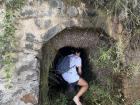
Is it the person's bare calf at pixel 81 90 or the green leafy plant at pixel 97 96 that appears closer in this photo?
the green leafy plant at pixel 97 96

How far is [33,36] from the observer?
6449 millimetres

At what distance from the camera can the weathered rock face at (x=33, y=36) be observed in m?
6.39

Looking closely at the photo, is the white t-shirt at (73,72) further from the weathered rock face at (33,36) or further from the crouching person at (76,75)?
the weathered rock face at (33,36)

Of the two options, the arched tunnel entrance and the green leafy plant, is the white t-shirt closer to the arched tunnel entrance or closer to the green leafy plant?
the arched tunnel entrance

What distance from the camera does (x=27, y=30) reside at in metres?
6.40

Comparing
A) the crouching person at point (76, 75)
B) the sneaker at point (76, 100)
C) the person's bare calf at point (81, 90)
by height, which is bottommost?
the sneaker at point (76, 100)

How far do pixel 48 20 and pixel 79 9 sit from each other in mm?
496

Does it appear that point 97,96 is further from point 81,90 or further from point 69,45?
point 69,45

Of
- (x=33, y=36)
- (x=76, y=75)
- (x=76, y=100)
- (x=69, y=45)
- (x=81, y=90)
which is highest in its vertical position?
(x=33, y=36)

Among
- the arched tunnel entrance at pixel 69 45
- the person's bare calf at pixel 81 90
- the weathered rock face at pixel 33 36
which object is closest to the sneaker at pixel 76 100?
the person's bare calf at pixel 81 90

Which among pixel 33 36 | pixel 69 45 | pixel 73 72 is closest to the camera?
pixel 33 36

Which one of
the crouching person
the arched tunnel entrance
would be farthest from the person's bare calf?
the arched tunnel entrance

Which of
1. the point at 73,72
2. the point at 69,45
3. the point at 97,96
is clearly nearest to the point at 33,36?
the point at 69,45

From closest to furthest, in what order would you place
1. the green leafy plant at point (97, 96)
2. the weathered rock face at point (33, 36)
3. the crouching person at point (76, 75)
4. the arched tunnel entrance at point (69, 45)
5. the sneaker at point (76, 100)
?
1. the weathered rock face at point (33, 36)
2. the arched tunnel entrance at point (69, 45)
3. the green leafy plant at point (97, 96)
4. the sneaker at point (76, 100)
5. the crouching person at point (76, 75)
